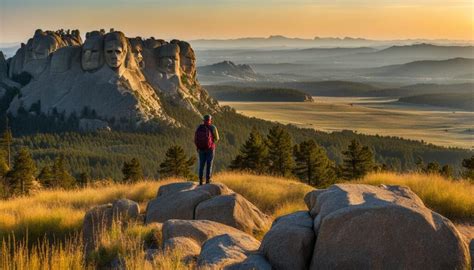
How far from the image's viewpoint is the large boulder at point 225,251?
11.4 m

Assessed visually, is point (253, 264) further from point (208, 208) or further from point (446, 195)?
point (446, 195)

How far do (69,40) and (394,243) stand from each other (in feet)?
570

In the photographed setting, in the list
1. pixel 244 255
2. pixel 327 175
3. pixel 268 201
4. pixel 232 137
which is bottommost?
pixel 232 137

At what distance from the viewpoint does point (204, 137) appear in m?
21.3

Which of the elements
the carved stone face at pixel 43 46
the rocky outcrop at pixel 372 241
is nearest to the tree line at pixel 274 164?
the rocky outcrop at pixel 372 241

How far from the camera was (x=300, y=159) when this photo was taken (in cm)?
6122

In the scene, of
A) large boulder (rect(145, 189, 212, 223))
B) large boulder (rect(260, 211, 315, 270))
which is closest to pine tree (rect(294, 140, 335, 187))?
large boulder (rect(145, 189, 212, 223))

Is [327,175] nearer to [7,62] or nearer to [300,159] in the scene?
[300,159]

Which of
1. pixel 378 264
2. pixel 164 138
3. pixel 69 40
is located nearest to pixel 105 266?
pixel 378 264

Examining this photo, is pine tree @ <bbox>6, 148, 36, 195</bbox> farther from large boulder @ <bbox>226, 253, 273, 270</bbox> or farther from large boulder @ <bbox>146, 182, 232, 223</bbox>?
large boulder @ <bbox>226, 253, 273, 270</bbox>

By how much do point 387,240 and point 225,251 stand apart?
3.66 metres

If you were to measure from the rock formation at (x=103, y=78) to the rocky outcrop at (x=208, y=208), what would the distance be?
123886 millimetres

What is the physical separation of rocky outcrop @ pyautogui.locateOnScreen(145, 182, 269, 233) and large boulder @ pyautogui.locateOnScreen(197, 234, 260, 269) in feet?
11.4

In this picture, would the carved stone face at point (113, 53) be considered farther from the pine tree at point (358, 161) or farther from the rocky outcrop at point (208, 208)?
the rocky outcrop at point (208, 208)
